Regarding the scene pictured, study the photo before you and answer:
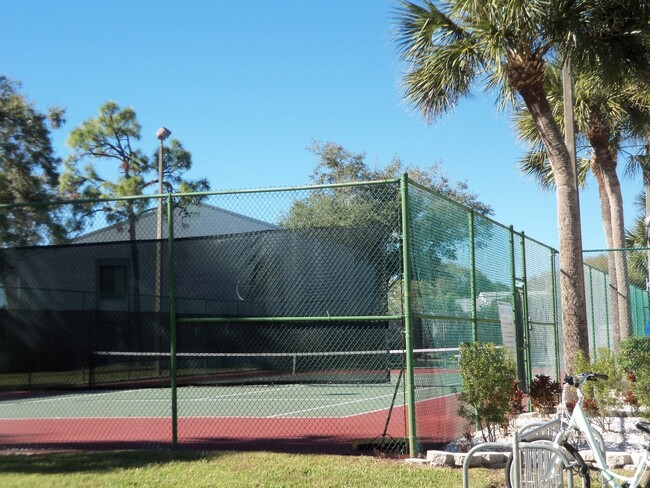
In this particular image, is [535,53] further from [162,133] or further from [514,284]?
[162,133]

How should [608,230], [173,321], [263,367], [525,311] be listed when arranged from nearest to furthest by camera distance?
[173,321] < [525,311] < [263,367] < [608,230]

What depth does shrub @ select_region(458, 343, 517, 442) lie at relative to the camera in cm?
957

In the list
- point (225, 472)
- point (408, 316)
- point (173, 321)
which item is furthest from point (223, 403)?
point (408, 316)

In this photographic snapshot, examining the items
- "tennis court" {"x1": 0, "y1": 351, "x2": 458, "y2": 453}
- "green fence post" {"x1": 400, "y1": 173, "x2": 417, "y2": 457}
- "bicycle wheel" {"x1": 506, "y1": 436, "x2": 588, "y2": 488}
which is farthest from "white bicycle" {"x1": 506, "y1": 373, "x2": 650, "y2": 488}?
"tennis court" {"x1": 0, "y1": 351, "x2": 458, "y2": 453}

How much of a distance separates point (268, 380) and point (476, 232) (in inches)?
200

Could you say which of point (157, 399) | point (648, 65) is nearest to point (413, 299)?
point (648, 65)

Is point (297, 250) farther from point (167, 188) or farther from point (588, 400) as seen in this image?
point (167, 188)

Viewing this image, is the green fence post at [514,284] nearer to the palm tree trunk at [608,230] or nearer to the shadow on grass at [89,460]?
the shadow on grass at [89,460]

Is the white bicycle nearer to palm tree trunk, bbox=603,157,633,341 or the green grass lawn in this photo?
the green grass lawn

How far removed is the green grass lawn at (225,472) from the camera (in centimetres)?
798

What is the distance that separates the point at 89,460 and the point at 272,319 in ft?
8.32

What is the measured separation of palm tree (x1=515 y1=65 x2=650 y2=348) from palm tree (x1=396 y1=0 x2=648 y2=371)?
16.3 feet

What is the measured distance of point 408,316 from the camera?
8.99 m

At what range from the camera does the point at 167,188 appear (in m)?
35.9
